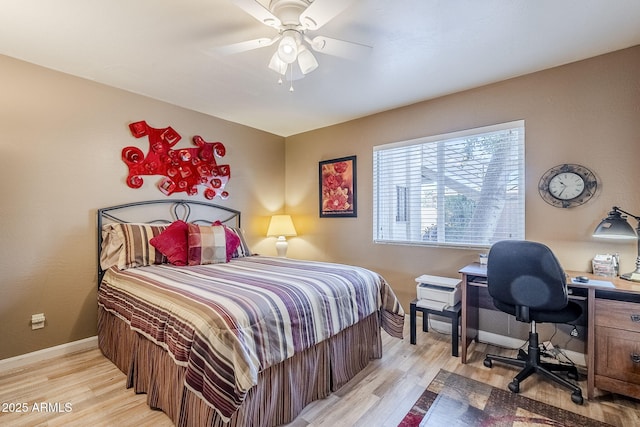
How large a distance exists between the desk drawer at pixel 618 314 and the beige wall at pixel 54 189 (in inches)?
154

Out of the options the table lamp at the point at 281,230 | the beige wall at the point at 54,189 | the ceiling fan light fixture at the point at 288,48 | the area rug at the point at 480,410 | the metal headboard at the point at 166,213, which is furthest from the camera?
the table lamp at the point at 281,230

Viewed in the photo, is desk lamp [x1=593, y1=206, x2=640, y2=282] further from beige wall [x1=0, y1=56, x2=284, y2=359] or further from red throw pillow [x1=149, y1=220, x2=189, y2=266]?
beige wall [x1=0, y1=56, x2=284, y2=359]

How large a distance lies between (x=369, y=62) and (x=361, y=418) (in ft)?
8.47

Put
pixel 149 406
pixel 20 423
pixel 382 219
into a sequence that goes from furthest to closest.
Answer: pixel 382 219
pixel 149 406
pixel 20 423

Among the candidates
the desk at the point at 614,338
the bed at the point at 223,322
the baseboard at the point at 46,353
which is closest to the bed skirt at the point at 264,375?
the bed at the point at 223,322

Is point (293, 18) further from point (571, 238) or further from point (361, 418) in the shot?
point (571, 238)

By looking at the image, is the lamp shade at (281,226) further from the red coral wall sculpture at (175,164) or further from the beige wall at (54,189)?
the beige wall at (54,189)

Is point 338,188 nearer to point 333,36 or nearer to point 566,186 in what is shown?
point 333,36

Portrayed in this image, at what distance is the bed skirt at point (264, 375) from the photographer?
1532mm

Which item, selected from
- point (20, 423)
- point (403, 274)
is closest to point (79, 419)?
point (20, 423)

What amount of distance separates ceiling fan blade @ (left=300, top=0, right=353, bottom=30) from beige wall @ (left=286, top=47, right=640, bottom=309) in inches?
78.4

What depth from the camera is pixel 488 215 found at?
2.85m

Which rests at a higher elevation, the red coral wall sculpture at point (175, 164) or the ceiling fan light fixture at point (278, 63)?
the ceiling fan light fixture at point (278, 63)

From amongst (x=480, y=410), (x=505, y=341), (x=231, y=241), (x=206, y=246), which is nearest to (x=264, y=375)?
(x=480, y=410)
